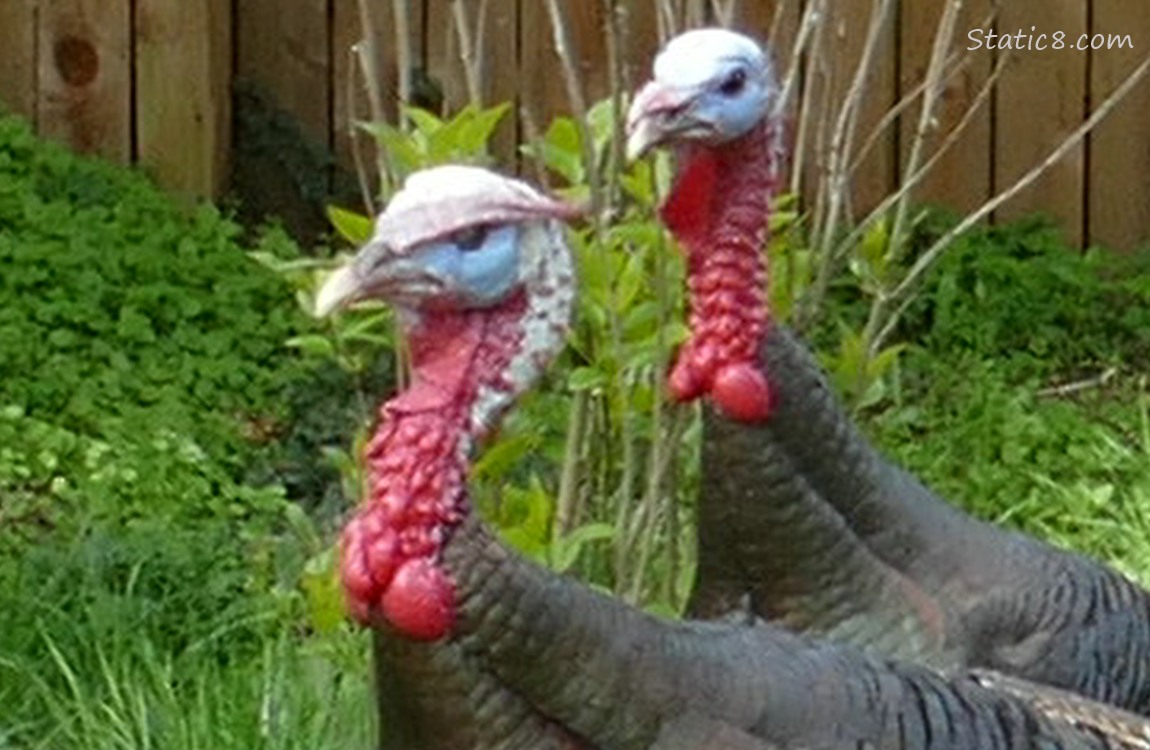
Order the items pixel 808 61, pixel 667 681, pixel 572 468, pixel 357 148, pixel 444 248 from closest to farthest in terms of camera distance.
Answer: pixel 444 248 < pixel 667 681 < pixel 572 468 < pixel 808 61 < pixel 357 148

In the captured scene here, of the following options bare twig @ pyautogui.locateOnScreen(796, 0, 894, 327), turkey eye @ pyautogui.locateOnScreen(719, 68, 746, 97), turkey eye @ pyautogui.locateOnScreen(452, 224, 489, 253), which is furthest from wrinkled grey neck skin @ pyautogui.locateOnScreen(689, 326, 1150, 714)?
turkey eye @ pyautogui.locateOnScreen(452, 224, 489, 253)

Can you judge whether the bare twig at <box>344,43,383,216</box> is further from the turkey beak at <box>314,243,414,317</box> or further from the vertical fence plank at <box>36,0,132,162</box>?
the turkey beak at <box>314,243,414,317</box>

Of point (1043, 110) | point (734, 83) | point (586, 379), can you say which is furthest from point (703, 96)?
point (1043, 110)

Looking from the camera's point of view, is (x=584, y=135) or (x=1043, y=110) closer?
(x=584, y=135)

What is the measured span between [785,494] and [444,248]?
0.98 meters

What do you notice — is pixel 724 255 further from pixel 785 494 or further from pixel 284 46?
pixel 284 46

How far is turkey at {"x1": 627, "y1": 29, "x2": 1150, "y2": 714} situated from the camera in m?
3.82

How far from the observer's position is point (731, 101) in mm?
3871

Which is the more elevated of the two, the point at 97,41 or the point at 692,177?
the point at 692,177

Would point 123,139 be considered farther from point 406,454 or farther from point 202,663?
point 406,454

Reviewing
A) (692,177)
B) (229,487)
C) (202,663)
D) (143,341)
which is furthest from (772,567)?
(143,341)

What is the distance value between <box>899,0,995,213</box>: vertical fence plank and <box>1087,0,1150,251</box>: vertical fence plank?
0.25 m

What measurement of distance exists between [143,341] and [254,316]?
9.8 inches

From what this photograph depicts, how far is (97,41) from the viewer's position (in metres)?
7.20
